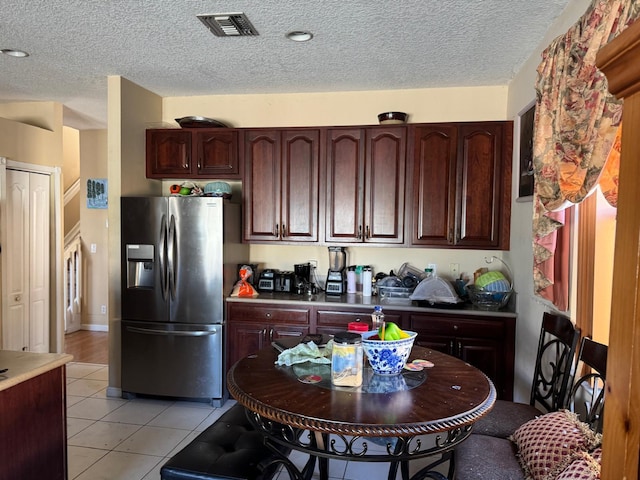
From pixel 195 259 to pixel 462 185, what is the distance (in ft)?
7.29

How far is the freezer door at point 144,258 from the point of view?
3514 mm

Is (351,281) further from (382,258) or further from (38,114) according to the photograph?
(38,114)

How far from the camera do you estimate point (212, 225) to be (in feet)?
11.3

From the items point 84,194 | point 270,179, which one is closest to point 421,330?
point 270,179

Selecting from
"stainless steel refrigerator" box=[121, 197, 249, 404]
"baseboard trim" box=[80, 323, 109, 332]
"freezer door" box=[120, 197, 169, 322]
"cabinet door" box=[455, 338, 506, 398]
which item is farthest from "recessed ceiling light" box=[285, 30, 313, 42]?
"baseboard trim" box=[80, 323, 109, 332]

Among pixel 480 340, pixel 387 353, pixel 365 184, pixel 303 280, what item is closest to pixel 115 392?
pixel 303 280

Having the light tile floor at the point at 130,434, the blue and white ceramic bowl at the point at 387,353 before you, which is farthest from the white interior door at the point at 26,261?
the blue and white ceramic bowl at the point at 387,353

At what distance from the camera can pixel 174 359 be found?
3541 millimetres

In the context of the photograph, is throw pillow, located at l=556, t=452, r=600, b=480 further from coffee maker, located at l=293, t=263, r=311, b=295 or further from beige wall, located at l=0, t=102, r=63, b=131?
beige wall, located at l=0, t=102, r=63, b=131

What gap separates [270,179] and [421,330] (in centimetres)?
176

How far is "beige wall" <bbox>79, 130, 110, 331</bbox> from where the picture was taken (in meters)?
5.62

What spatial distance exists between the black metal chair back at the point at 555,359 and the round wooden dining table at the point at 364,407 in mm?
465

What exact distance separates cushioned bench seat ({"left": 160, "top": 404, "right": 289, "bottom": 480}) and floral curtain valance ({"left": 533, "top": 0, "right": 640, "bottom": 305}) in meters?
1.63

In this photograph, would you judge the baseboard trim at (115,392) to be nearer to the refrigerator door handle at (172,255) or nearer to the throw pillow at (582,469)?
the refrigerator door handle at (172,255)
